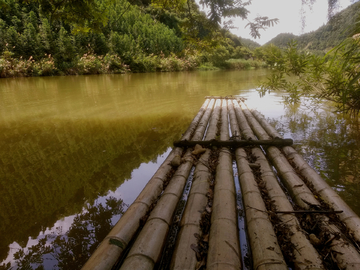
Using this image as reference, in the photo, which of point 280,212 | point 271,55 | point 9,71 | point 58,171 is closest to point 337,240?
point 280,212

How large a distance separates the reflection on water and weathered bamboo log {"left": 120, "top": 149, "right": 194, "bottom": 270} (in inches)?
17.1

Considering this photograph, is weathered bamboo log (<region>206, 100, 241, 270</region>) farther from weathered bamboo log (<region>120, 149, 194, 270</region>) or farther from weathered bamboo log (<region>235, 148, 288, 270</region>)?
weathered bamboo log (<region>120, 149, 194, 270</region>)

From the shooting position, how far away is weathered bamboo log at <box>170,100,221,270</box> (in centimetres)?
114

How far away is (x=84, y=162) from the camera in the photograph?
269 centimetres

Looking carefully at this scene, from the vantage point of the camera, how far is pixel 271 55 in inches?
190

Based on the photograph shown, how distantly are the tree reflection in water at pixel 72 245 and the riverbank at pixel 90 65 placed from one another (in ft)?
51.2

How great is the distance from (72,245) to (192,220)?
88cm

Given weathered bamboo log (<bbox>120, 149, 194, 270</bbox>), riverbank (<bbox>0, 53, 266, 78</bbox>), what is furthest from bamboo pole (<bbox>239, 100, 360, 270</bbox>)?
riverbank (<bbox>0, 53, 266, 78</bbox>)

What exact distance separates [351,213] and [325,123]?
12.0 feet

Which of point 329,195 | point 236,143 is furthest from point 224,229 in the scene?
point 236,143

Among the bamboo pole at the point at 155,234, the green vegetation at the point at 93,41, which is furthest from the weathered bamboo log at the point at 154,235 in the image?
the green vegetation at the point at 93,41

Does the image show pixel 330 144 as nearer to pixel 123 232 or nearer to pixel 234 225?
pixel 234 225

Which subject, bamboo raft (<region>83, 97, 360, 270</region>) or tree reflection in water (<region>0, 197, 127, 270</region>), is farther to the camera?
tree reflection in water (<region>0, 197, 127, 270</region>)

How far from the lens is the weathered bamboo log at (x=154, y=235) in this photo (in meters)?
1.12
